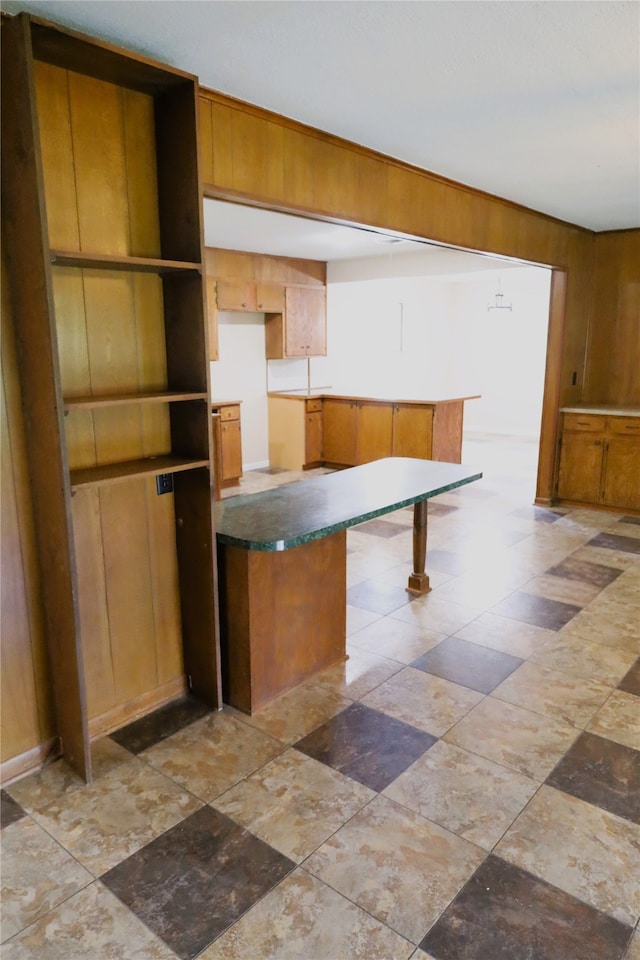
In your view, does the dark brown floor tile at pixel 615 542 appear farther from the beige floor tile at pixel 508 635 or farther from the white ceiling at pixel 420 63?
the white ceiling at pixel 420 63

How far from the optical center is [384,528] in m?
5.39

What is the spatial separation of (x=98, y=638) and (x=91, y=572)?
271 mm

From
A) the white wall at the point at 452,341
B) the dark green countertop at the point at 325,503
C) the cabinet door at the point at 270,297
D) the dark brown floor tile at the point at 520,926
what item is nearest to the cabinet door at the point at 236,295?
the cabinet door at the point at 270,297

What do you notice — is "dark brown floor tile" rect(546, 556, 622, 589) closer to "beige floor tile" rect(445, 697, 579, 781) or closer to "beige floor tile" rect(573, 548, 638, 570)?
"beige floor tile" rect(573, 548, 638, 570)

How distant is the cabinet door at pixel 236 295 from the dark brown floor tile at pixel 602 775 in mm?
5630

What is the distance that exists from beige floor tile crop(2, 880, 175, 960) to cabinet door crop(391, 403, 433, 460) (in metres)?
5.51

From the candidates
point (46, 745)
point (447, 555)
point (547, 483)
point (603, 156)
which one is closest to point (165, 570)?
point (46, 745)

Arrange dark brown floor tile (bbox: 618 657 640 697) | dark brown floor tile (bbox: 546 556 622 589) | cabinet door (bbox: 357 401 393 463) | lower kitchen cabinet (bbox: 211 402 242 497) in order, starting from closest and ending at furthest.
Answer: dark brown floor tile (bbox: 618 657 640 697) → dark brown floor tile (bbox: 546 556 622 589) → lower kitchen cabinet (bbox: 211 402 242 497) → cabinet door (bbox: 357 401 393 463)

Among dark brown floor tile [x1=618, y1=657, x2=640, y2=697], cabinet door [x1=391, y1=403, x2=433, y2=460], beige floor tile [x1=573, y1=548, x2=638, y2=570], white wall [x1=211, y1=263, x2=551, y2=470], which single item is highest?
white wall [x1=211, y1=263, x2=551, y2=470]

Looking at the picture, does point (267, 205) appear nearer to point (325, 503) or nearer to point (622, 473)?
point (325, 503)

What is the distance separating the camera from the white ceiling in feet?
6.20

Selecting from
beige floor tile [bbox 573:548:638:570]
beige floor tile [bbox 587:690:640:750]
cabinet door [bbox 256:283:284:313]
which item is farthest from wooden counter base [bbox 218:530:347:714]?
cabinet door [bbox 256:283:284:313]

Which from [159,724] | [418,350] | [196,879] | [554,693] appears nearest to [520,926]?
[196,879]

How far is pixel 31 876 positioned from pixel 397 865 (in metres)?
1.07
